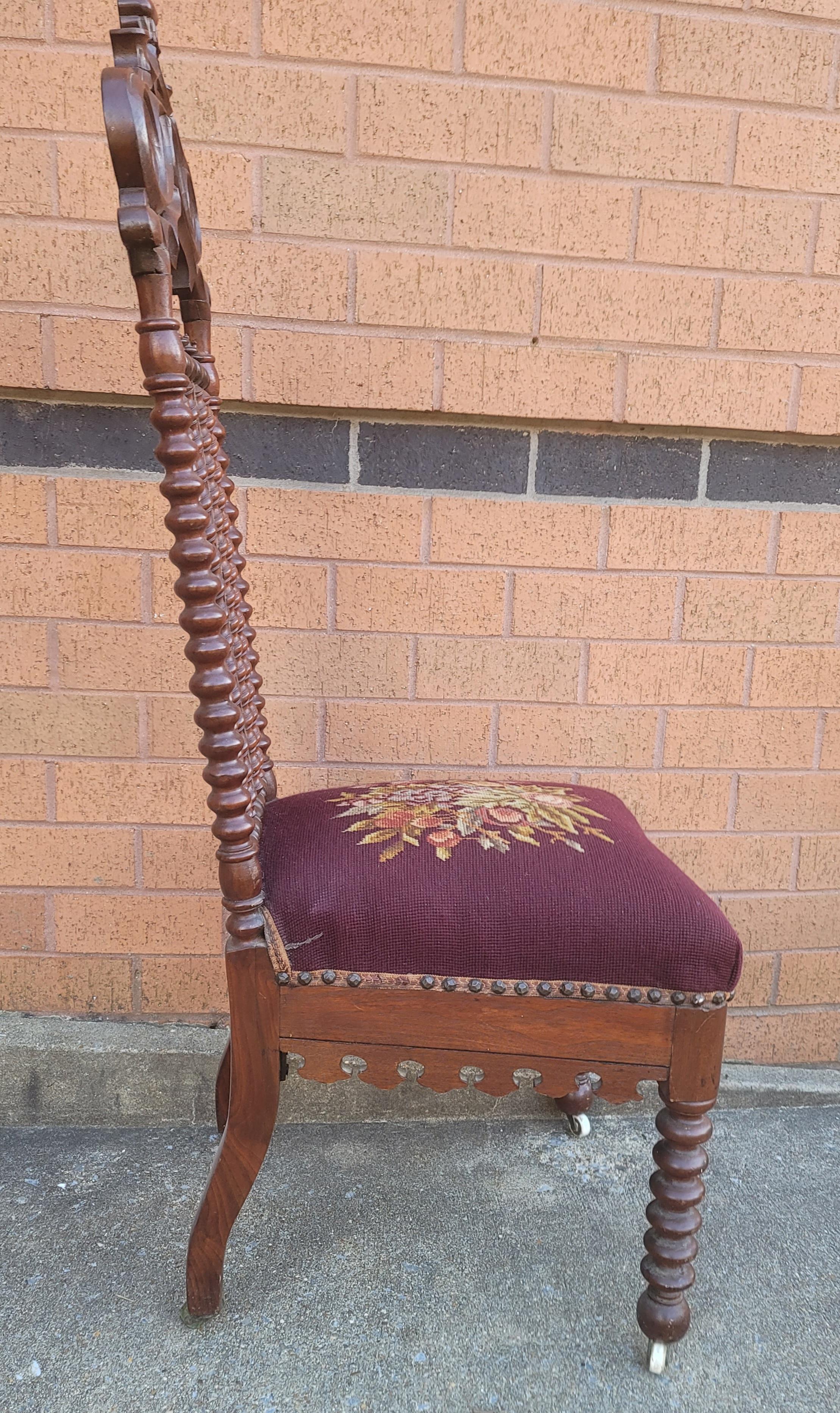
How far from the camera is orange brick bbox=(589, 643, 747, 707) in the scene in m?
1.69

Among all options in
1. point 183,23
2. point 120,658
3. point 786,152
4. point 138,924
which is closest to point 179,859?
point 138,924

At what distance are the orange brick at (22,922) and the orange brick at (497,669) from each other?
845 mm

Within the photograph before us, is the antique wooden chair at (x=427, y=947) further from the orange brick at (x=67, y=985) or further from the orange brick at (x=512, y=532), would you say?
the orange brick at (x=67, y=985)

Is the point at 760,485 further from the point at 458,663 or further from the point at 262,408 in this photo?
the point at 262,408

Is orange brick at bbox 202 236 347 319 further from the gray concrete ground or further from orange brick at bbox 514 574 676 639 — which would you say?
the gray concrete ground

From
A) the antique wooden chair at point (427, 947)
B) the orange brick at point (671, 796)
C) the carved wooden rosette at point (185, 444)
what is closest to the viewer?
the carved wooden rosette at point (185, 444)

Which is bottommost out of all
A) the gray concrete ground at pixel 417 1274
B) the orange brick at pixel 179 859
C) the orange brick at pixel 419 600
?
the gray concrete ground at pixel 417 1274

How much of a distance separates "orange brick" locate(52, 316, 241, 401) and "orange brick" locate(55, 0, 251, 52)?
0.43m

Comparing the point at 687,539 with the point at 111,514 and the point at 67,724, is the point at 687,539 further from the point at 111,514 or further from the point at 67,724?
the point at 67,724

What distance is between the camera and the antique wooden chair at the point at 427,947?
1063mm

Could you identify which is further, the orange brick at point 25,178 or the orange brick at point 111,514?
the orange brick at point 111,514

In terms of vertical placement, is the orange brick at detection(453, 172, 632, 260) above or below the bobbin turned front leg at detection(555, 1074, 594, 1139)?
above

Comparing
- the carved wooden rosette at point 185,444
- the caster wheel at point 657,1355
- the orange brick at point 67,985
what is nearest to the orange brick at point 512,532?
the carved wooden rosette at point 185,444

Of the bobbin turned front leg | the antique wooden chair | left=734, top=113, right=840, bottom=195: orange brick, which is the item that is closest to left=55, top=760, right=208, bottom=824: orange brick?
the antique wooden chair
